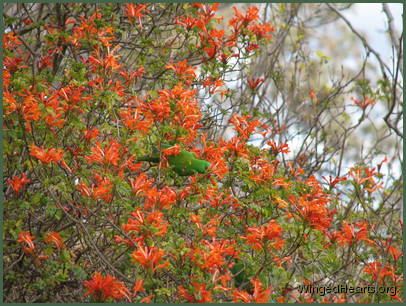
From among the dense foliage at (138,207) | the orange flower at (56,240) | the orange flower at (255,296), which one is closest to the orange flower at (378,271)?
the dense foliage at (138,207)

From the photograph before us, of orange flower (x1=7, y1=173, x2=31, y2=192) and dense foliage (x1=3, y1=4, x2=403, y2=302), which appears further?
orange flower (x1=7, y1=173, x2=31, y2=192)

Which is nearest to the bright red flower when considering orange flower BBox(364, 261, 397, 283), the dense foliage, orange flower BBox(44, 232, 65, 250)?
the dense foliage

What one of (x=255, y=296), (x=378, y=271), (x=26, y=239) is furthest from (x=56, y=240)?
(x=378, y=271)

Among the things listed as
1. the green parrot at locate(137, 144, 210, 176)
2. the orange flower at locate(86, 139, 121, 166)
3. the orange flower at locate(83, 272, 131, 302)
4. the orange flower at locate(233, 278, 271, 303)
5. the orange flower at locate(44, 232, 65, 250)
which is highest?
the green parrot at locate(137, 144, 210, 176)

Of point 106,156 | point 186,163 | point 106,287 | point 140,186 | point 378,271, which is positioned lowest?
point 106,287

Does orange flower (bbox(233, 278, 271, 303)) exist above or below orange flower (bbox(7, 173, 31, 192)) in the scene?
below

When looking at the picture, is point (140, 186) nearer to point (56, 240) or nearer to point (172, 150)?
point (172, 150)

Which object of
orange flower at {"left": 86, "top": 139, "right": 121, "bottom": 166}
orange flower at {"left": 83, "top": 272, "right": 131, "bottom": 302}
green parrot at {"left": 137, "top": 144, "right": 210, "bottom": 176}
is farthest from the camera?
green parrot at {"left": 137, "top": 144, "right": 210, "bottom": 176}

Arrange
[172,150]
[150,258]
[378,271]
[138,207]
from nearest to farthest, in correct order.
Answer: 1. [150,258]
2. [138,207]
3. [172,150]
4. [378,271]

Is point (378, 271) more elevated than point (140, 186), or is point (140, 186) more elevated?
point (140, 186)

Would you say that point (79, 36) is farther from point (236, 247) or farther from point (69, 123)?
point (236, 247)

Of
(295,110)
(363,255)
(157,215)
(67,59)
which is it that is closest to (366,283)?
(363,255)

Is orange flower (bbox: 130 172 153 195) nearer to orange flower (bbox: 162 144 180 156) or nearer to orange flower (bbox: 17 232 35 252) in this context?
orange flower (bbox: 162 144 180 156)

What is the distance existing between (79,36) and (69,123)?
2.87ft
